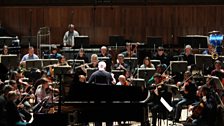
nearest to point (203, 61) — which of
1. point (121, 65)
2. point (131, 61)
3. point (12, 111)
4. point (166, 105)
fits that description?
point (131, 61)

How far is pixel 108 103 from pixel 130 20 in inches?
528

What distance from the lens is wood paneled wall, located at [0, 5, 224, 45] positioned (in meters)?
26.5

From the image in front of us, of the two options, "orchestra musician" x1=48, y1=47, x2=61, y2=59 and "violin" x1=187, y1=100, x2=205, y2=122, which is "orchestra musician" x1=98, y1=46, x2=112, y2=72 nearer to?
"orchestra musician" x1=48, y1=47, x2=61, y2=59

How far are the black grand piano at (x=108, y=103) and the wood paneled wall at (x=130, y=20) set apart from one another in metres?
12.9

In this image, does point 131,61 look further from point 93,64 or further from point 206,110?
point 206,110

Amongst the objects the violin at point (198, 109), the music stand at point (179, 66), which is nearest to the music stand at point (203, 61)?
the music stand at point (179, 66)

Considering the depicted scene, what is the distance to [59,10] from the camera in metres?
26.6

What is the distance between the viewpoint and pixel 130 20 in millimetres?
26781

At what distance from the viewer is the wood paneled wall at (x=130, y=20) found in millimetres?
26531

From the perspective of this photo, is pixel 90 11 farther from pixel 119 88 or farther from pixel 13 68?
pixel 119 88

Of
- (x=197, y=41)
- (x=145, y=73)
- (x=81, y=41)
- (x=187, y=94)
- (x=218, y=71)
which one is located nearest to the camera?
(x=187, y=94)

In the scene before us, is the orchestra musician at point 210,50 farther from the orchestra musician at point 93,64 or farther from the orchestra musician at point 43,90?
the orchestra musician at point 43,90

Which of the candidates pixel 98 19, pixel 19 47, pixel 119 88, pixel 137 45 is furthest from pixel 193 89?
pixel 98 19

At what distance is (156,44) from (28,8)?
22.1 ft
